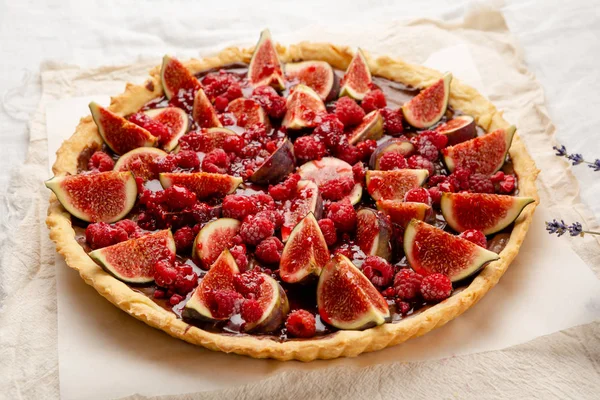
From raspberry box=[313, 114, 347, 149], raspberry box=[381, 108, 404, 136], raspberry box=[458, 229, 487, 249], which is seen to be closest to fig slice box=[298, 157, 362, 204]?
raspberry box=[313, 114, 347, 149]

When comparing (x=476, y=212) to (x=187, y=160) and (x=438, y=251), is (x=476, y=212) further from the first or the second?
(x=187, y=160)

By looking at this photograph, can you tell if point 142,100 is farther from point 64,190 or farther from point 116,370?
point 116,370

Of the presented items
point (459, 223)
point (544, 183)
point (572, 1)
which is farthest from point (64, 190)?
point (572, 1)

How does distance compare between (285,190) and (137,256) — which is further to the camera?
(285,190)

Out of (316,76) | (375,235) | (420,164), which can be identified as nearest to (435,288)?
(375,235)

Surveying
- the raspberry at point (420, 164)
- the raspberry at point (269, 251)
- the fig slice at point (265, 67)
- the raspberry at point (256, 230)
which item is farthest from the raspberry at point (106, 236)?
the raspberry at point (420, 164)

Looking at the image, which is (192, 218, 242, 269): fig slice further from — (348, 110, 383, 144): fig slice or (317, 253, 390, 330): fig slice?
(348, 110, 383, 144): fig slice

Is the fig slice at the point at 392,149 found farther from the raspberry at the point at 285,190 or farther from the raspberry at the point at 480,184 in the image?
the raspberry at the point at 285,190
